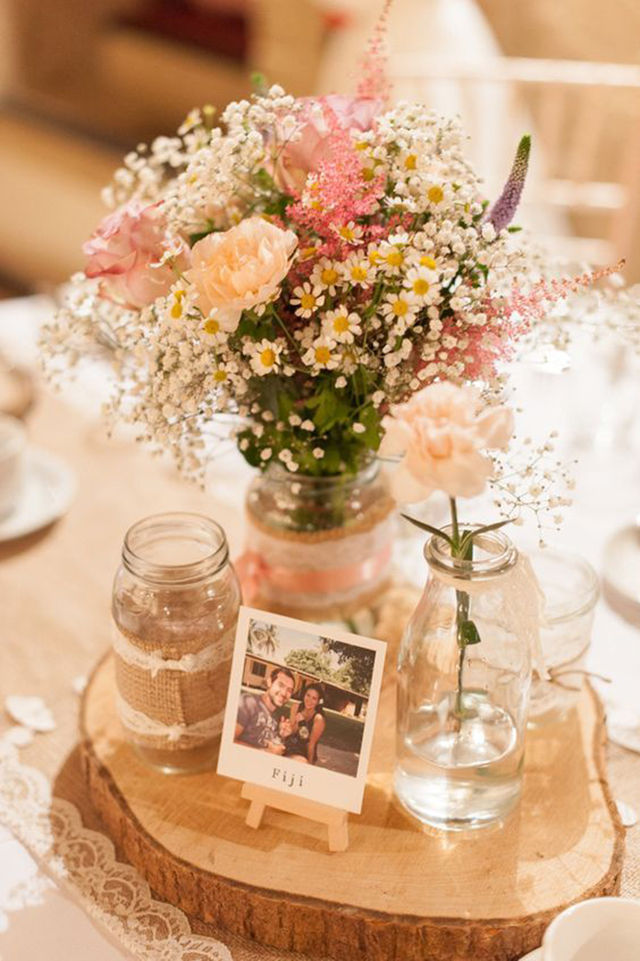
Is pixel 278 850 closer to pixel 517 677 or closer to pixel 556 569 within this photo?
pixel 517 677

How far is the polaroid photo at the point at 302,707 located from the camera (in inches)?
34.4

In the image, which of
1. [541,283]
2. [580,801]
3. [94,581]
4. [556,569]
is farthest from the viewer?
[94,581]

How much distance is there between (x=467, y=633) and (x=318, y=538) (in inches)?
10.8

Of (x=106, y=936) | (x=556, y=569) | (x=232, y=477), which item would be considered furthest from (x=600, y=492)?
(x=106, y=936)

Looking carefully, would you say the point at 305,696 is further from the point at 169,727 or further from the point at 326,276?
the point at 326,276

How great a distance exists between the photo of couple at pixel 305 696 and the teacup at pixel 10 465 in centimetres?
68

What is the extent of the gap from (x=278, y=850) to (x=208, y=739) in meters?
0.14

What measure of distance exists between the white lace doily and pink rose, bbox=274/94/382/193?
681 millimetres

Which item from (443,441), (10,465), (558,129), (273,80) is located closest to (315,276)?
(443,441)

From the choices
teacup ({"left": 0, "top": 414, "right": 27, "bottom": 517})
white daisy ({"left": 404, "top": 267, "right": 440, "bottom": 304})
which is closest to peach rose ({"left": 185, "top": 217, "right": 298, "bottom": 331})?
white daisy ({"left": 404, "top": 267, "right": 440, "bottom": 304})

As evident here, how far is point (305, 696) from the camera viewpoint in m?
0.89

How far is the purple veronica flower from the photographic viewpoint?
83cm

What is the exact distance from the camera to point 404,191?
873 mm

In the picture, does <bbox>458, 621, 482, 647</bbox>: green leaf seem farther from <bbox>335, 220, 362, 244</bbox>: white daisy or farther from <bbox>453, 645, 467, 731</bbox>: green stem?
<bbox>335, 220, 362, 244</bbox>: white daisy
